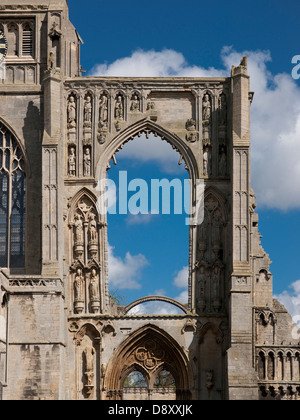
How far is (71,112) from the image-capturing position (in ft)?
143

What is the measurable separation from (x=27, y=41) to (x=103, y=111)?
3875 mm

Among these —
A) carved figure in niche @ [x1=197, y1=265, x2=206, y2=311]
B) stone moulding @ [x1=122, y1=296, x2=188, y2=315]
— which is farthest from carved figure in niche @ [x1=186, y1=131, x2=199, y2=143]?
stone moulding @ [x1=122, y1=296, x2=188, y2=315]

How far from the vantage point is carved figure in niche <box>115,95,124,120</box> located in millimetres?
43594

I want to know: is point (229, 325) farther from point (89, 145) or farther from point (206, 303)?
point (89, 145)

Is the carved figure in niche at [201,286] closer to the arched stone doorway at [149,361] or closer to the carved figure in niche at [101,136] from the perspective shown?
the arched stone doorway at [149,361]

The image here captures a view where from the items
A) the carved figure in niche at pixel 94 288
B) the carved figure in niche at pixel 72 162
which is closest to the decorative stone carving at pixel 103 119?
the carved figure in niche at pixel 72 162

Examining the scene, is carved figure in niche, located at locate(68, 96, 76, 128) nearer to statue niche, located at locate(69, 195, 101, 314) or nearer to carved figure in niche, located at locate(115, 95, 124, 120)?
carved figure in niche, located at locate(115, 95, 124, 120)

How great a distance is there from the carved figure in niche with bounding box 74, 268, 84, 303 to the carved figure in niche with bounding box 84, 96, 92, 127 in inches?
204

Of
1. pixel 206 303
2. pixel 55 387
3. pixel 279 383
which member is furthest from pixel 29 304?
pixel 279 383

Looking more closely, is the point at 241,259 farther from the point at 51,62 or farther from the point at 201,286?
the point at 51,62

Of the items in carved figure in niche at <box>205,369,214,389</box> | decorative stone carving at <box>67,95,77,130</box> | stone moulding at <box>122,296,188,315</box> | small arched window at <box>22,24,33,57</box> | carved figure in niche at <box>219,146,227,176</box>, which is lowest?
carved figure in niche at <box>205,369,214,389</box>

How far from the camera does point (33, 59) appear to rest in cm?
4425
